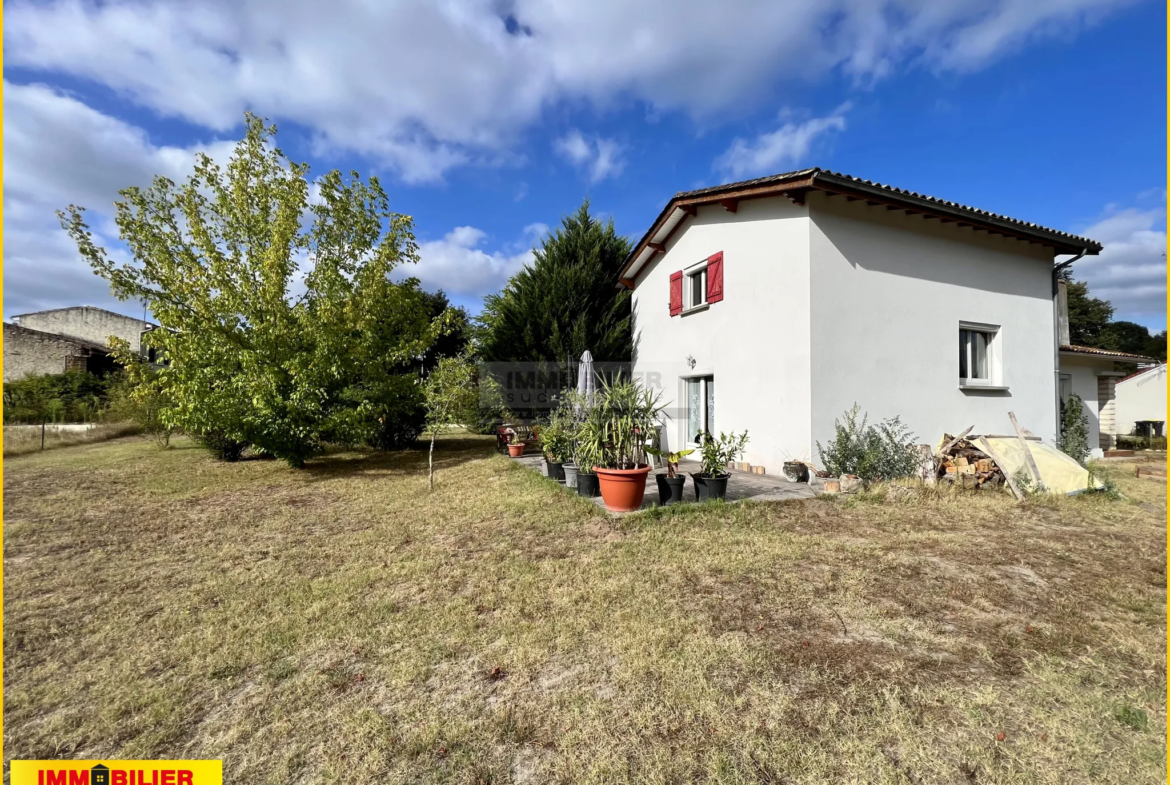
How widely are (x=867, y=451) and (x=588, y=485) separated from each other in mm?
4564

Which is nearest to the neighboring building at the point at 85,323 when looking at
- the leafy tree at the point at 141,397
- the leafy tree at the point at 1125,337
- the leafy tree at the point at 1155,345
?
the leafy tree at the point at 141,397

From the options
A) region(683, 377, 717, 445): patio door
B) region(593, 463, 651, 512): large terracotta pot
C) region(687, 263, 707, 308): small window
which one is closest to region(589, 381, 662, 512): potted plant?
region(593, 463, 651, 512): large terracotta pot

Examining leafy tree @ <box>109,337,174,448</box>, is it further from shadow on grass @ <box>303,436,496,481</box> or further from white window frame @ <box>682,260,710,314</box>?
white window frame @ <box>682,260,710,314</box>

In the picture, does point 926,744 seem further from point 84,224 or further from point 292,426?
point 84,224

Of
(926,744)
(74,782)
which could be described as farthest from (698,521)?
(74,782)

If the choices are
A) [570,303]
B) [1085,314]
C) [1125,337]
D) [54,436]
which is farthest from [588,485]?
[1125,337]

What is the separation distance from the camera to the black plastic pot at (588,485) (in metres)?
6.70

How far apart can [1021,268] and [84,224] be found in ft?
61.3

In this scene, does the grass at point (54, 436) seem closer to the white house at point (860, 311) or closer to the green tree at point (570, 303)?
the green tree at point (570, 303)

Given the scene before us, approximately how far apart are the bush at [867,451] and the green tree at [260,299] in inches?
347

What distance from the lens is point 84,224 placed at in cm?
886

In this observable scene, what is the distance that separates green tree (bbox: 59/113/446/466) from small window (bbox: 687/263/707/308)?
6860 millimetres

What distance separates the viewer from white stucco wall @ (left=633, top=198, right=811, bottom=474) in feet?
25.6

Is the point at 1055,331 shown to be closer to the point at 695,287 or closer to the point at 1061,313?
the point at 1061,313
